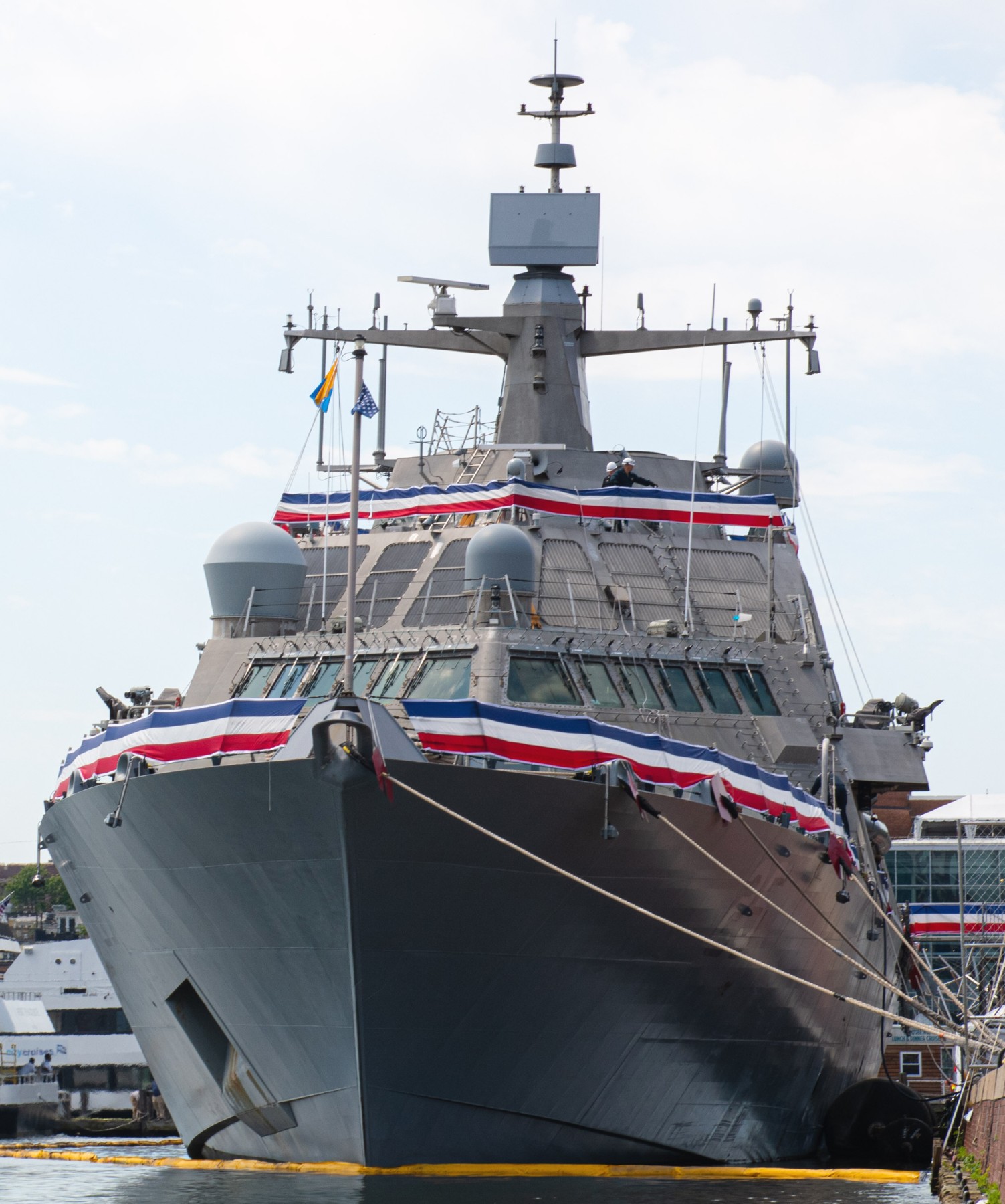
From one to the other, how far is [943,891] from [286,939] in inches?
1441

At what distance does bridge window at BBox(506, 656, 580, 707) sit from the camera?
2091cm

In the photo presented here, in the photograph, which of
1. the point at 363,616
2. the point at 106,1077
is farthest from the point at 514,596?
the point at 106,1077

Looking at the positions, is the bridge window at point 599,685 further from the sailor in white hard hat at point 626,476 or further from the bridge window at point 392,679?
the sailor in white hard hat at point 626,476

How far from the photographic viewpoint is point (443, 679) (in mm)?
21109

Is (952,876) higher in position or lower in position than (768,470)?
lower

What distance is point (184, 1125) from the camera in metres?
22.3

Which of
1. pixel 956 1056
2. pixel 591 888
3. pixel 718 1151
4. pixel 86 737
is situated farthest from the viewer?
pixel 956 1056

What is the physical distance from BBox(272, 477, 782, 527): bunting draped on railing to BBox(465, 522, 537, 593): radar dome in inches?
96.8

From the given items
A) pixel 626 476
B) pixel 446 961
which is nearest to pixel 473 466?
pixel 626 476

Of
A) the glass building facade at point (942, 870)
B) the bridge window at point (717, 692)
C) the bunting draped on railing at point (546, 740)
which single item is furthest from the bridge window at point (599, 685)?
the glass building facade at point (942, 870)

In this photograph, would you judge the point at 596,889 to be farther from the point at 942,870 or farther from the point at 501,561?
the point at 942,870

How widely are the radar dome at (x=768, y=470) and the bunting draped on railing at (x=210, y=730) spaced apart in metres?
13.0

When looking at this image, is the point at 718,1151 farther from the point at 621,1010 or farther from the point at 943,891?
the point at 943,891

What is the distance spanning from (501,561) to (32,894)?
7463 centimetres
